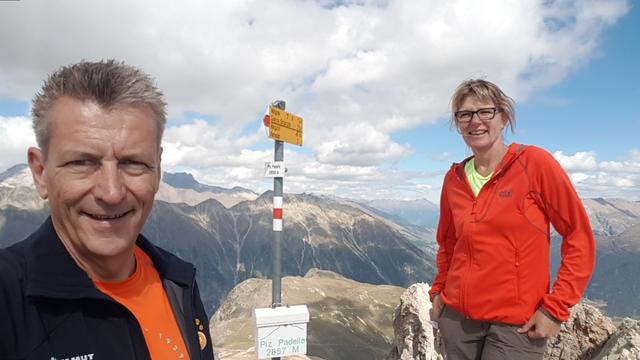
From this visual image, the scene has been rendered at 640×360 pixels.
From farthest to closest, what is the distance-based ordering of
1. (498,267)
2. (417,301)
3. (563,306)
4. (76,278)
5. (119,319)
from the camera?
(417,301) → (498,267) → (563,306) → (119,319) → (76,278)

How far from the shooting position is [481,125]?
493 centimetres

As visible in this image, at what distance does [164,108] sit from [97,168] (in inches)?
24.8

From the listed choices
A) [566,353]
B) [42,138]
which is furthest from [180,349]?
[566,353]

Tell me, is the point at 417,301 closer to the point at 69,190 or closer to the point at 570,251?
the point at 570,251

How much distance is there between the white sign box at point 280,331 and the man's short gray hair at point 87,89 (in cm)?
658

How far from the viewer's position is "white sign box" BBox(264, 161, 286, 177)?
8578 millimetres

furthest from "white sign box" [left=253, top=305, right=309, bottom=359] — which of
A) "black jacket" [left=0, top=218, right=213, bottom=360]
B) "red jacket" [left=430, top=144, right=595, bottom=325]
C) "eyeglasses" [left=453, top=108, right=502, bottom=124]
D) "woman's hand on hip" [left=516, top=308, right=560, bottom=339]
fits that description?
"black jacket" [left=0, top=218, right=213, bottom=360]

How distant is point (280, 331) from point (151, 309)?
5811 millimetres

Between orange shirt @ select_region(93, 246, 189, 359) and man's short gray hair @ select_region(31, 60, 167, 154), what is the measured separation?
1.10m

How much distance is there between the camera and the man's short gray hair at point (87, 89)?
2.42m

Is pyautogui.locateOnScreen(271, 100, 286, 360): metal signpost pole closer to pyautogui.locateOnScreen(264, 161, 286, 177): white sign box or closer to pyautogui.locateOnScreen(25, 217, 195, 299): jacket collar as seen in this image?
pyautogui.locateOnScreen(264, 161, 286, 177): white sign box

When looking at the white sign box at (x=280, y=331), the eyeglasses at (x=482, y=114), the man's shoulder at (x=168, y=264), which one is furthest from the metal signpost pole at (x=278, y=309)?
the man's shoulder at (x=168, y=264)

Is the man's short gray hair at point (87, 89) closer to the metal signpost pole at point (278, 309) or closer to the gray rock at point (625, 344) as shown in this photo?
the metal signpost pole at point (278, 309)

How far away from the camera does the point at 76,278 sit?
7.89ft
